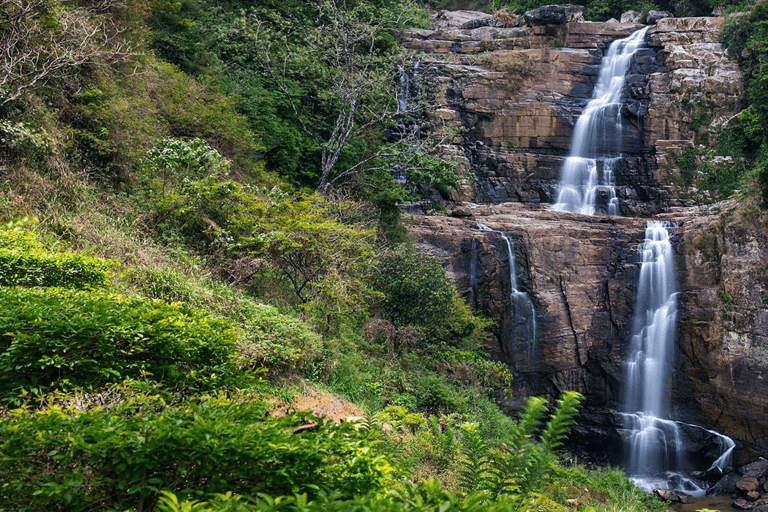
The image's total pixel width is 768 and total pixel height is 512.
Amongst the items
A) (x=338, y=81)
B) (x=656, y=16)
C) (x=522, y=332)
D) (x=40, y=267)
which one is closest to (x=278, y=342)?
(x=40, y=267)

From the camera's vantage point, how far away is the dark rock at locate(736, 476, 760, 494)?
45.8 feet

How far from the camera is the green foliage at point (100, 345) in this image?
156 inches

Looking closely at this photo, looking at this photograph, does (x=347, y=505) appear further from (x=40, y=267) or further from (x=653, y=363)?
(x=653, y=363)

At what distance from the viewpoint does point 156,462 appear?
247cm

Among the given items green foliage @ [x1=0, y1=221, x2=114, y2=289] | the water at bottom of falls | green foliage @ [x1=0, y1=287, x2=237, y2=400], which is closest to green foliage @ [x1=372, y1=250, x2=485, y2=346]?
green foliage @ [x1=0, y1=221, x2=114, y2=289]

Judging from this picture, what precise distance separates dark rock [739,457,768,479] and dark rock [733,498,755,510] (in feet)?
5.31

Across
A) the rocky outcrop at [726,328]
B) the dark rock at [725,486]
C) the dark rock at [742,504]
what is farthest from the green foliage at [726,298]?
the dark rock at [742,504]

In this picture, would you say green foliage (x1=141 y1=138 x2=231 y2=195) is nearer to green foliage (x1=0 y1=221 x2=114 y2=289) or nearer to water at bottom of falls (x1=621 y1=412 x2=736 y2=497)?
green foliage (x1=0 y1=221 x2=114 y2=289)

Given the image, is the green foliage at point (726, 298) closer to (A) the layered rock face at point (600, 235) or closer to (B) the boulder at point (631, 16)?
(A) the layered rock face at point (600, 235)

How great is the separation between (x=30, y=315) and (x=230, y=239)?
570 centimetres

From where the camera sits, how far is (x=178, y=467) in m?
2.42

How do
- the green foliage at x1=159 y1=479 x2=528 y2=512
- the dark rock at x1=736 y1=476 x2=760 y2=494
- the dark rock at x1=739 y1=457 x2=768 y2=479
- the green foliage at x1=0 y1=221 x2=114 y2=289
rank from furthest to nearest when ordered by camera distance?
the dark rock at x1=739 y1=457 x2=768 y2=479 < the dark rock at x1=736 y1=476 x2=760 y2=494 < the green foliage at x1=0 y1=221 x2=114 y2=289 < the green foliage at x1=159 y1=479 x2=528 y2=512

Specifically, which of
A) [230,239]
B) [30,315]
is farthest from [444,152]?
[30,315]

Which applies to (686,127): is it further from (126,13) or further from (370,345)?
(126,13)
